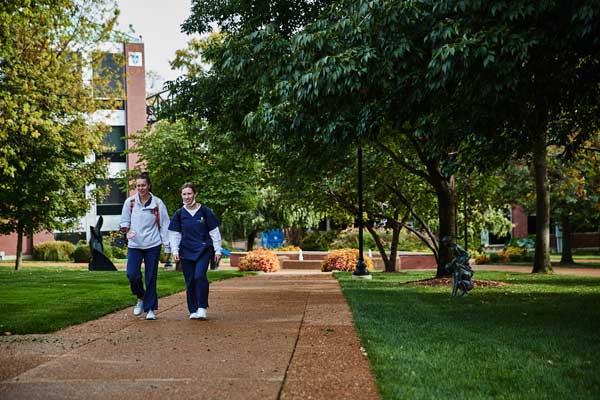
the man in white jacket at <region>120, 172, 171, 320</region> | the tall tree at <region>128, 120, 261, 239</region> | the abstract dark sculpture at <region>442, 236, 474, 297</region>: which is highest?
the tall tree at <region>128, 120, 261, 239</region>

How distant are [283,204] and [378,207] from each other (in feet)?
11.9

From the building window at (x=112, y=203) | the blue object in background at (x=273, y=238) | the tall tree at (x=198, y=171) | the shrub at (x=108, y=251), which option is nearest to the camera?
the tall tree at (x=198, y=171)

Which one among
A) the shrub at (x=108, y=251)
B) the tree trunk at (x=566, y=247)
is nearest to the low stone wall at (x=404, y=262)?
the tree trunk at (x=566, y=247)

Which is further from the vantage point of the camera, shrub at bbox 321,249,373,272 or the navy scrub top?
shrub at bbox 321,249,373,272

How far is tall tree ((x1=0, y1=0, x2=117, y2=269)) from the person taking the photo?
58.5ft

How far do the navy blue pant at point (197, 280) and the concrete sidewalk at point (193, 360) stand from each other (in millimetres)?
287

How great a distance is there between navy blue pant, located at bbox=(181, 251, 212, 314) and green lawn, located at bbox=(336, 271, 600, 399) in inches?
81.7

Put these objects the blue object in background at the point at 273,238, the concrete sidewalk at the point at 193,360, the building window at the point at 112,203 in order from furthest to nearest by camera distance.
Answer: the building window at the point at 112,203 → the blue object in background at the point at 273,238 → the concrete sidewalk at the point at 193,360

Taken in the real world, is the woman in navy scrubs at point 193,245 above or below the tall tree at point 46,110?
below

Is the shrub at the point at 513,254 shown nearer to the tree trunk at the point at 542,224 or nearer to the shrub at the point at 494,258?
the shrub at the point at 494,258

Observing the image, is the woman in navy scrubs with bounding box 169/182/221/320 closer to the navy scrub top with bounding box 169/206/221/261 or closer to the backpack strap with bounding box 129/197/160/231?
the navy scrub top with bounding box 169/206/221/261

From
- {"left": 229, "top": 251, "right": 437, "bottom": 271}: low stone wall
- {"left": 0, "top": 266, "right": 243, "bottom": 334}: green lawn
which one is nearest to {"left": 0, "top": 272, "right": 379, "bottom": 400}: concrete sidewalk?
{"left": 0, "top": 266, "right": 243, "bottom": 334}: green lawn

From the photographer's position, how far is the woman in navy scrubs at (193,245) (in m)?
9.35

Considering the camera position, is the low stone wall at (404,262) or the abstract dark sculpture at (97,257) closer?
the abstract dark sculpture at (97,257)
